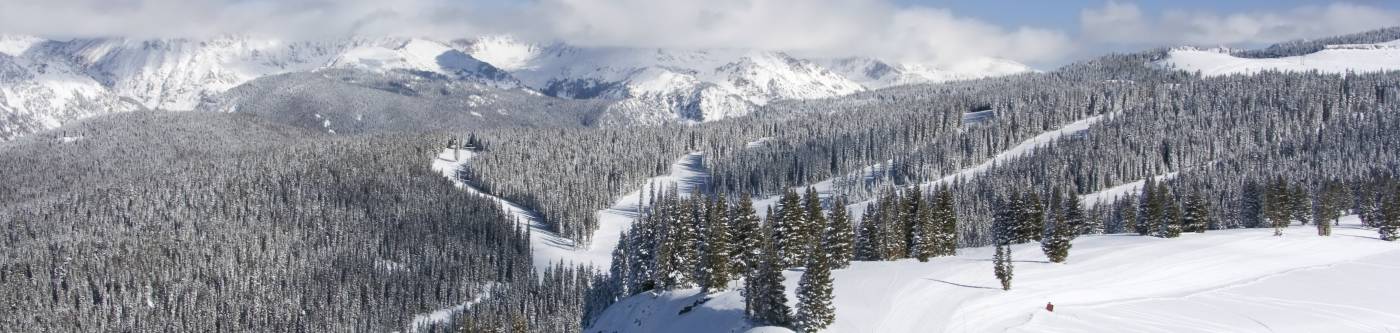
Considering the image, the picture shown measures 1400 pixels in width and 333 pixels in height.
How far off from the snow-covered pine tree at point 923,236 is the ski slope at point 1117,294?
1.79m

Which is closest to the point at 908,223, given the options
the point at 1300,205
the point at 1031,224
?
the point at 1031,224

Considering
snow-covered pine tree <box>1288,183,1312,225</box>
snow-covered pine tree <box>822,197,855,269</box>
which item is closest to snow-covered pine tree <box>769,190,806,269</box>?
snow-covered pine tree <box>822,197,855,269</box>

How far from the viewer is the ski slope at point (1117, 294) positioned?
72.1m

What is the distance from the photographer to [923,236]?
3831 inches

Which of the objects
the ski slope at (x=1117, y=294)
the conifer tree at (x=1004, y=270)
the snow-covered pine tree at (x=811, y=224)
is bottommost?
the ski slope at (x=1117, y=294)

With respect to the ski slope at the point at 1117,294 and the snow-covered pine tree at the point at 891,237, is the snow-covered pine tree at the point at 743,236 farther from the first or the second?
the snow-covered pine tree at the point at 891,237

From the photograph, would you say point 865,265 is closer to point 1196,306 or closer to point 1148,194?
point 1196,306

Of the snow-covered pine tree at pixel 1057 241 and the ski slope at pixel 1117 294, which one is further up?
the snow-covered pine tree at pixel 1057 241

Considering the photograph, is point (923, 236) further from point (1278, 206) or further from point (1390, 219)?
point (1390, 219)

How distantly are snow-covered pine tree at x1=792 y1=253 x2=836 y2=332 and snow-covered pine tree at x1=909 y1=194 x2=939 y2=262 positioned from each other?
2784cm

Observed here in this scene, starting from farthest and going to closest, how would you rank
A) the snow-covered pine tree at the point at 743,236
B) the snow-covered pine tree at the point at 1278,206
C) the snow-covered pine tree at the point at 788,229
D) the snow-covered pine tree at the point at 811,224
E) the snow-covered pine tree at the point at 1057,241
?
1. the snow-covered pine tree at the point at 1278,206
2. the snow-covered pine tree at the point at 811,224
3. the snow-covered pine tree at the point at 788,229
4. the snow-covered pine tree at the point at 743,236
5. the snow-covered pine tree at the point at 1057,241

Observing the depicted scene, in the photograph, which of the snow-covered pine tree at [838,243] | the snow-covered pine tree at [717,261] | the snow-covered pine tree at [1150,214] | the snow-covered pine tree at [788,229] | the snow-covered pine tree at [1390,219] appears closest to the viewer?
the snow-covered pine tree at [717,261]

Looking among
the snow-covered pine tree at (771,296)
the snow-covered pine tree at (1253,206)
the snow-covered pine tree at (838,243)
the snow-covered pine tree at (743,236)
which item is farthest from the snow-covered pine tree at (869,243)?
the snow-covered pine tree at (1253,206)

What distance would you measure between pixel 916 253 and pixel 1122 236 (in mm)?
30078
